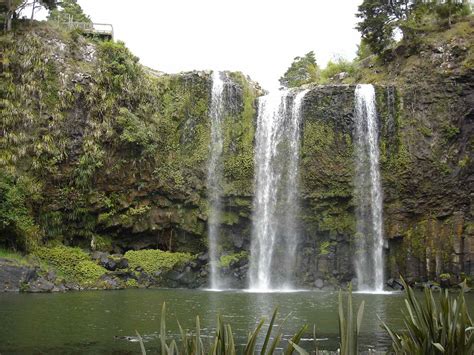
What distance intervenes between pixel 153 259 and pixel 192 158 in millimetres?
6273

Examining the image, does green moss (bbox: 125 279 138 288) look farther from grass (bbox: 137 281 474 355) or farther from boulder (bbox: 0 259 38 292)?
grass (bbox: 137 281 474 355)

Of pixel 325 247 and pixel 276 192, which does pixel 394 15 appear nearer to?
pixel 276 192

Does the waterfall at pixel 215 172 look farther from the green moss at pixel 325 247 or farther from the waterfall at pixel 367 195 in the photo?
the waterfall at pixel 367 195

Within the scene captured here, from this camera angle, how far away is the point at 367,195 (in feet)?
92.7

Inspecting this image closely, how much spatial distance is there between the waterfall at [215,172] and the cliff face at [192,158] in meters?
0.38

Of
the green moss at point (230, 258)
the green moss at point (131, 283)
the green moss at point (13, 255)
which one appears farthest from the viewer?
the green moss at point (230, 258)

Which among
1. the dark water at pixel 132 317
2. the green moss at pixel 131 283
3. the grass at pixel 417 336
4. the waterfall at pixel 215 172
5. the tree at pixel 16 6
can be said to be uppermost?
the tree at pixel 16 6

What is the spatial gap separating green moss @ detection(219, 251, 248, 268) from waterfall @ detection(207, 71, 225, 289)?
0.29m

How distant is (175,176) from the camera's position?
95.5 feet

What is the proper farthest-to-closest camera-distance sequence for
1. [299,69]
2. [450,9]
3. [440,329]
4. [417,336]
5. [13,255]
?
[299,69], [450,9], [13,255], [417,336], [440,329]

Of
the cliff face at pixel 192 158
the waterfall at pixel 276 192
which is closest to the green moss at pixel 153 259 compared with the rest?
the cliff face at pixel 192 158

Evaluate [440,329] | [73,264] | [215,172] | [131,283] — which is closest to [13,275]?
[73,264]

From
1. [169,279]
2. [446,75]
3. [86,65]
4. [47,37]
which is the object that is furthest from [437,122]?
[47,37]

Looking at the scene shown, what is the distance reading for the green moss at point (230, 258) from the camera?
27978mm
